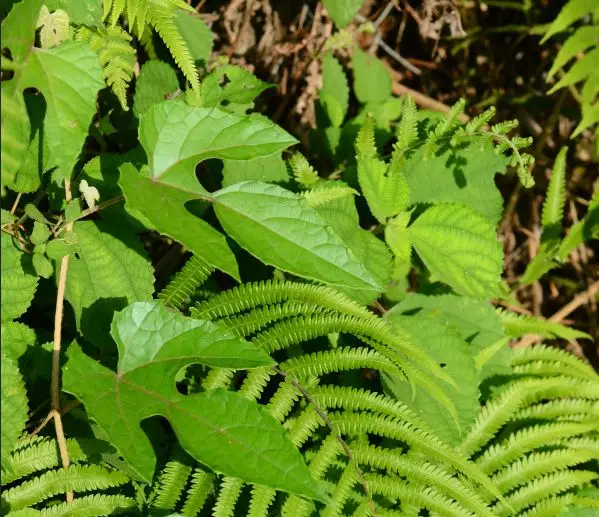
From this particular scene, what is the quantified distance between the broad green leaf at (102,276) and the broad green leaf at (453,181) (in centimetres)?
91

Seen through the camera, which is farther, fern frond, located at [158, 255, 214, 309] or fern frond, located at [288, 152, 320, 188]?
fern frond, located at [288, 152, 320, 188]

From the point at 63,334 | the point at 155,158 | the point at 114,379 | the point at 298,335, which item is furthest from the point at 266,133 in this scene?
the point at 63,334

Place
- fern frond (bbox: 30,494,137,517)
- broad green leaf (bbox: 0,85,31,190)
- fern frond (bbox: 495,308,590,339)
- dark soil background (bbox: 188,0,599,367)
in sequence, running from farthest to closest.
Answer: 1. dark soil background (bbox: 188,0,599,367)
2. fern frond (bbox: 495,308,590,339)
3. fern frond (bbox: 30,494,137,517)
4. broad green leaf (bbox: 0,85,31,190)

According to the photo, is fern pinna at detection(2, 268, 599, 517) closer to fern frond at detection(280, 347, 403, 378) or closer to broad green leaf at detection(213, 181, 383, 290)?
fern frond at detection(280, 347, 403, 378)

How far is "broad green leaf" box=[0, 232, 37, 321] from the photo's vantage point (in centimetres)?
146

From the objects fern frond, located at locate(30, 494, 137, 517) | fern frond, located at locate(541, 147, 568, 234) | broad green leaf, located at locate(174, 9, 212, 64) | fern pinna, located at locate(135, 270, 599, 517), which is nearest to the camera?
fern frond, located at locate(30, 494, 137, 517)

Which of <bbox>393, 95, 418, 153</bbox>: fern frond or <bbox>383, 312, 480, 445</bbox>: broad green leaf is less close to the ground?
<bbox>393, 95, 418, 153</bbox>: fern frond

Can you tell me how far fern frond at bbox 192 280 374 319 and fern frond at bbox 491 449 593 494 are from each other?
27.4 inches

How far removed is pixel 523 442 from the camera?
1.97 meters

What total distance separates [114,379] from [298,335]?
471mm

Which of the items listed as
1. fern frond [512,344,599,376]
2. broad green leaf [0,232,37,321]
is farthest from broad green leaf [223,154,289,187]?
fern frond [512,344,599,376]

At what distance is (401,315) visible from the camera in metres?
1.98

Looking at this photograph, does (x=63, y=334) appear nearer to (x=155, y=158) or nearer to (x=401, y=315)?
(x=155, y=158)

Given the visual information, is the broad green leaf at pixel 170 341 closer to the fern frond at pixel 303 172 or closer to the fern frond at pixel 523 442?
the fern frond at pixel 303 172
